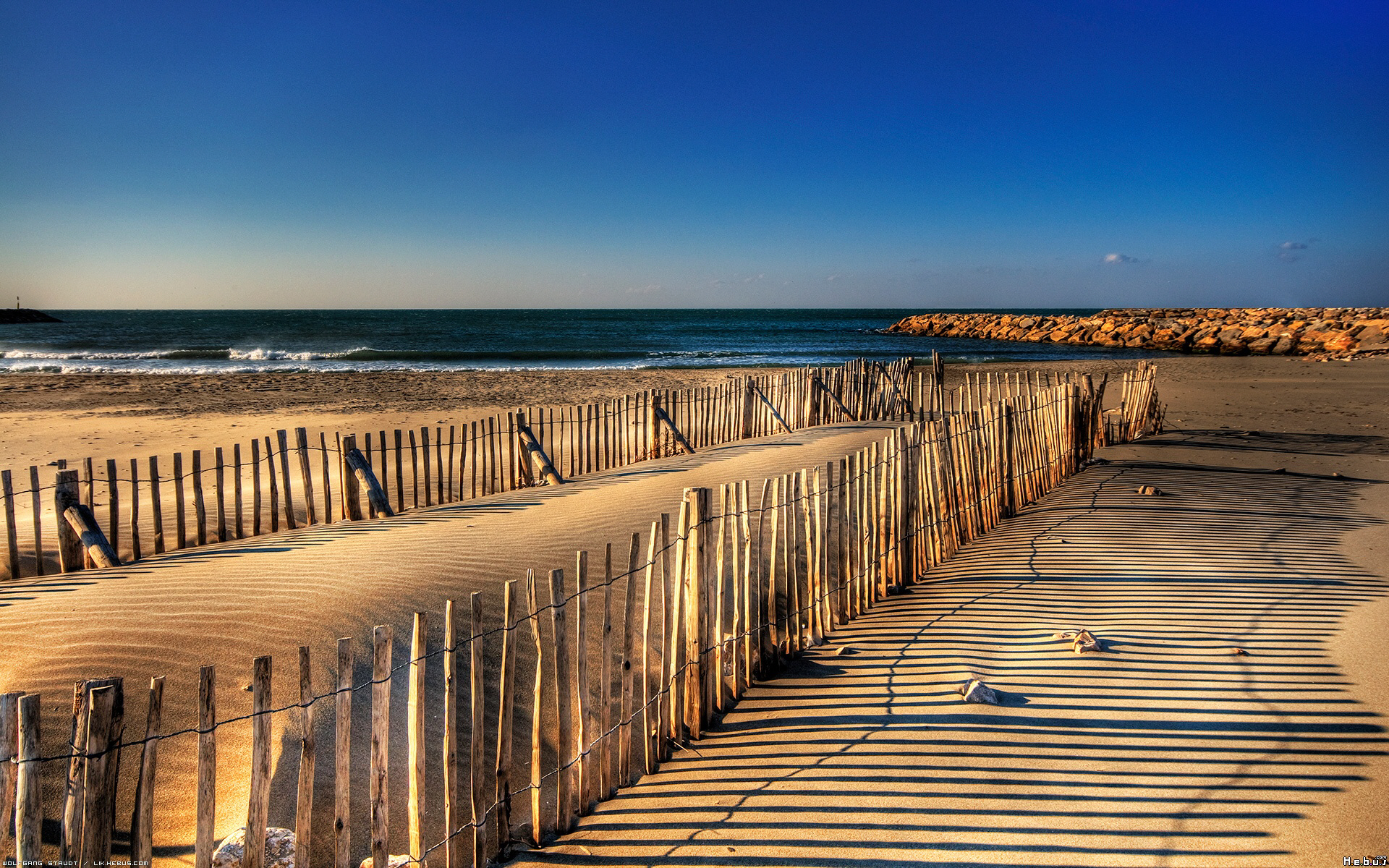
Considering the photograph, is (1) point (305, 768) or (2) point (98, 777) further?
(1) point (305, 768)

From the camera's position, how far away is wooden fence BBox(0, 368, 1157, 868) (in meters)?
2.10

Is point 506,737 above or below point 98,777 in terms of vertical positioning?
below

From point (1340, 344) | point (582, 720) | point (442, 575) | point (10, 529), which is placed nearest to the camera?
point (582, 720)

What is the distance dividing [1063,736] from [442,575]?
365 cm

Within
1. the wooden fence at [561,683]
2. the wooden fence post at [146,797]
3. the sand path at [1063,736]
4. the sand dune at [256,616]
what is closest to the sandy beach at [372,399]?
the sand dune at [256,616]

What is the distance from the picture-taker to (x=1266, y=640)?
4.61 meters

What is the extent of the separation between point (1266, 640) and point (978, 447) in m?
2.94

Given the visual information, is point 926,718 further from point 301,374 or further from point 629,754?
point 301,374

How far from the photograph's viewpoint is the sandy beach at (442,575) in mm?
3273

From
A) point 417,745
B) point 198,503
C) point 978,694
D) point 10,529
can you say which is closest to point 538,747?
point 417,745

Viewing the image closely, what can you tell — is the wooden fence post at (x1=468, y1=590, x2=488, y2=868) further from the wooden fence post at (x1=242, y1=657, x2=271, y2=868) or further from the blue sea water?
the blue sea water

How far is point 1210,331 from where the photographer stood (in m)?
35.4

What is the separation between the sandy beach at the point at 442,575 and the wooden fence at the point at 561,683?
0.75 ft

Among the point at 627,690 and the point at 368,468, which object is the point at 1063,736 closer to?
→ the point at 627,690
